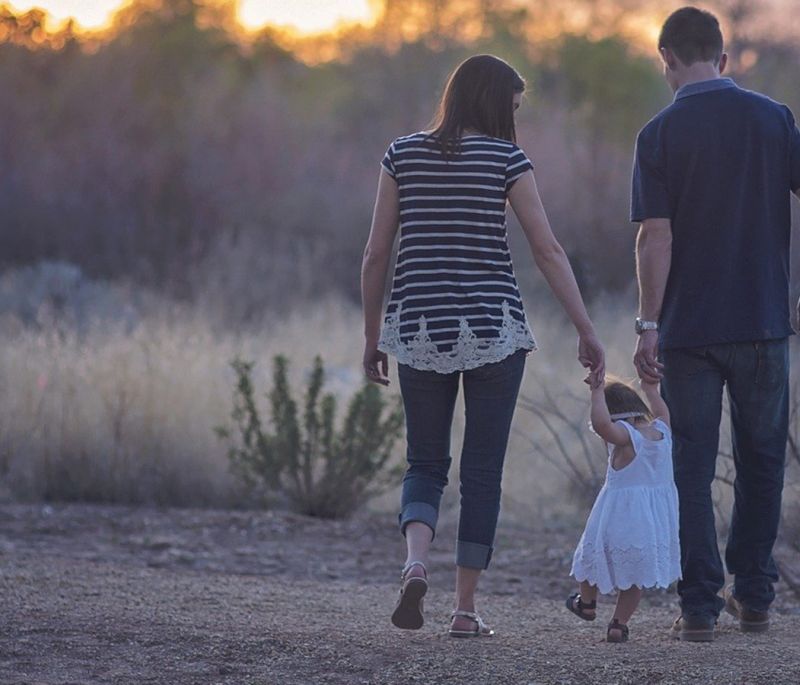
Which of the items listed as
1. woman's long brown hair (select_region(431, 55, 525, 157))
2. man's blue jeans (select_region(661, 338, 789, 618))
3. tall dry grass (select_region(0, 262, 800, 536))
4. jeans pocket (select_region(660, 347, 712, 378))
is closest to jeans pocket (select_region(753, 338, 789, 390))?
man's blue jeans (select_region(661, 338, 789, 618))

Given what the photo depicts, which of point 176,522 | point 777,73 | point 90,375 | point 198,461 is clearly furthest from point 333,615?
point 777,73

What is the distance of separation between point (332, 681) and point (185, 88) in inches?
974

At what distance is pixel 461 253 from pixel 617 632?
127cm

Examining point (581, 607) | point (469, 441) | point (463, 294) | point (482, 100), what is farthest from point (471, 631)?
point (482, 100)

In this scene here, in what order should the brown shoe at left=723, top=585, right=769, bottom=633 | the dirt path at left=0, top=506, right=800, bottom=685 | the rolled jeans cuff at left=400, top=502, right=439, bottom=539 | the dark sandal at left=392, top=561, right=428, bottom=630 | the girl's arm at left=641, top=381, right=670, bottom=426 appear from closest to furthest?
the dirt path at left=0, top=506, right=800, bottom=685, the dark sandal at left=392, top=561, right=428, bottom=630, the rolled jeans cuff at left=400, top=502, right=439, bottom=539, the girl's arm at left=641, top=381, right=670, bottom=426, the brown shoe at left=723, top=585, right=769, bottom=633

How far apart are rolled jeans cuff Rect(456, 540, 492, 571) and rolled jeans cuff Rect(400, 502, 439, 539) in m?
0.11

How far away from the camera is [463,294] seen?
4.38m

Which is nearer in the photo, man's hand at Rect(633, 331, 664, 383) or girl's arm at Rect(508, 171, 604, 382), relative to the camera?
girl's arm at Rect(508, 171, 604, 382)

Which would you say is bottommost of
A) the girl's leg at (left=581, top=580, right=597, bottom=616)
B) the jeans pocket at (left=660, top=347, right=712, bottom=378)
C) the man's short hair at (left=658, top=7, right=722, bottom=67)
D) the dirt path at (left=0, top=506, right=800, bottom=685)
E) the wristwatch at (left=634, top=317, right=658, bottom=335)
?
the dirt path at (left=0, top=506, right=800, bottom=685)

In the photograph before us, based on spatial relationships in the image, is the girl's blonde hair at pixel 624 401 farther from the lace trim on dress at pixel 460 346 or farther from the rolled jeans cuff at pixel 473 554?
the rolled jeans cuff at pixel 473 554

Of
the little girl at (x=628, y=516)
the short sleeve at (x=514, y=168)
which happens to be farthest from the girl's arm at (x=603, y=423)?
the short sleeve at (x=514, y=168)

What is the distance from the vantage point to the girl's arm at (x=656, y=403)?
4.66 meters

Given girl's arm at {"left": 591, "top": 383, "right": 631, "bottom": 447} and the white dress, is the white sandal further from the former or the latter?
girl's arm at {"left": 591, "top": 383, "right": 631, "bottom": 447}

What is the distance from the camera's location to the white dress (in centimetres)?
446
